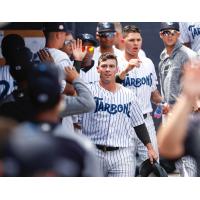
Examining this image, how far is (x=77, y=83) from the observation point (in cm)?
477

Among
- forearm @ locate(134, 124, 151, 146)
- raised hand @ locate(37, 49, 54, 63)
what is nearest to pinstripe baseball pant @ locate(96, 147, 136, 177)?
forearm @ locate(134, 124, 151, 146)

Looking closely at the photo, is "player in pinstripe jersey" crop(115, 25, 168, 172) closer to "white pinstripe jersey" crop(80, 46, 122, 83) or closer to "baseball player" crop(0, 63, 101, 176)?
"white pinstripe jersey" crop(80, 46, 122, 83)

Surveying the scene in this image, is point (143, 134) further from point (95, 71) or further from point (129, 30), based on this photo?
A: point (129, 30)

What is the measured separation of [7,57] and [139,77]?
96cm

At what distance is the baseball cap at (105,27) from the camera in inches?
190

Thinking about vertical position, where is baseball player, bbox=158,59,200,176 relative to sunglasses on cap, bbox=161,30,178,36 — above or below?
below

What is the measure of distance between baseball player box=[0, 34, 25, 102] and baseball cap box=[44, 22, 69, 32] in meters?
0.19

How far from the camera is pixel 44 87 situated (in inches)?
162

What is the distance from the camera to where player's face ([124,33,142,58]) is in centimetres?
493

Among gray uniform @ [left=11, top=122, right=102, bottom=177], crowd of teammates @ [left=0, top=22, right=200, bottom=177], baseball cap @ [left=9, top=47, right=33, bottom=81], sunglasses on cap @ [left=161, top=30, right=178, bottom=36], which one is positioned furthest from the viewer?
sunglasses on cap @ [left=161, top=30, right=178, bottom=36]
